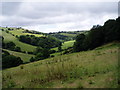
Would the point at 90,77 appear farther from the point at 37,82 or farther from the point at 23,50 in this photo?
the point at 23,50

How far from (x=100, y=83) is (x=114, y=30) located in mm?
33677

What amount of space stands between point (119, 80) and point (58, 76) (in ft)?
13.2

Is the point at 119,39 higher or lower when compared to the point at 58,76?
higher

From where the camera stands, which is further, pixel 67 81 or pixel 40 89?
pixel 67 81

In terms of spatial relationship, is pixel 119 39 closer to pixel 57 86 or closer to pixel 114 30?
pixel 114 30

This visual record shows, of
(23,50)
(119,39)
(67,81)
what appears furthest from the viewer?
(23,50)

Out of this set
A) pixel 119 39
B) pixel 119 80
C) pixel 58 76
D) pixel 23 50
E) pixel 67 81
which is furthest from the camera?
pixel 23 50

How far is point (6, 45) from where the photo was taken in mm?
107250

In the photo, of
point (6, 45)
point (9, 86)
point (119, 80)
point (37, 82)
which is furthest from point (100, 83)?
point (6, 45)

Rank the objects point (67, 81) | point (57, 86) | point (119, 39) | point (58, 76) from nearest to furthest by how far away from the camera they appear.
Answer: point (57, 86)
point (67, 81)
point (58, 76)
point (119, 39)

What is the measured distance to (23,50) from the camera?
346 ft

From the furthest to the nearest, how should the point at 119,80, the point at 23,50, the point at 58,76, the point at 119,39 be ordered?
1. the point at 23,50
2. the point at 119,39
3. the point at 58,76
4. the point at 119,80

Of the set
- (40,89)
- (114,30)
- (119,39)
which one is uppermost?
(114,30)

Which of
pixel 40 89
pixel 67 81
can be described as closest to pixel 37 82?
pixel 40 89
